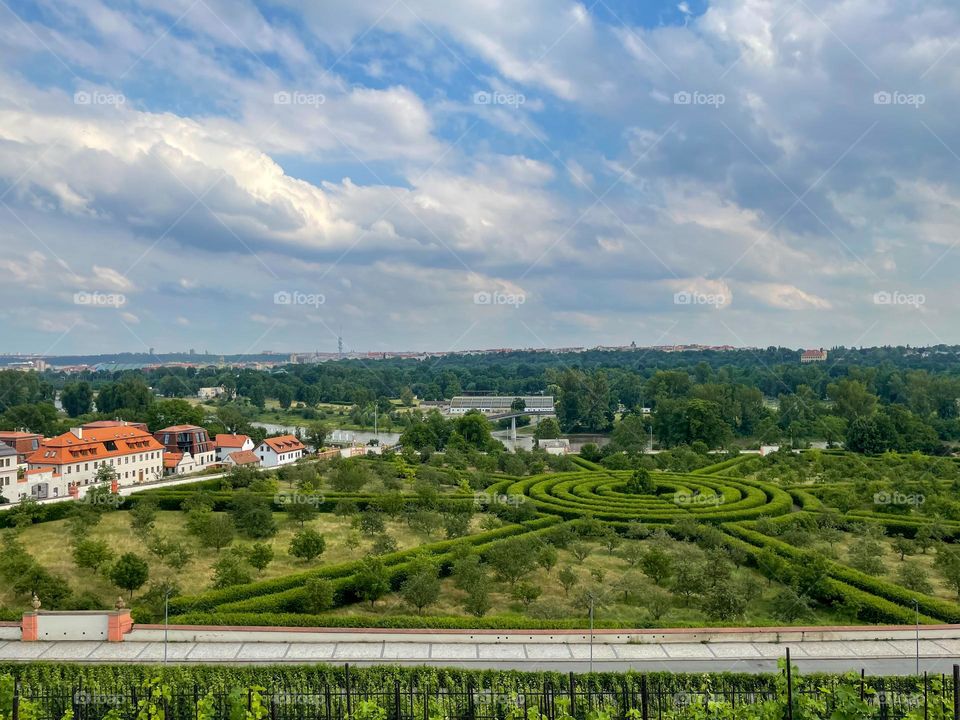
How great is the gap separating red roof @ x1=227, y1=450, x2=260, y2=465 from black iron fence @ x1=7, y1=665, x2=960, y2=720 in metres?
36.2

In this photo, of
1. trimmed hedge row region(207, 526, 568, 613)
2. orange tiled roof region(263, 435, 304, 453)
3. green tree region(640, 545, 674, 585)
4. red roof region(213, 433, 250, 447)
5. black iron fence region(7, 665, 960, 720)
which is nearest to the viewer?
black iron fence region(7, 665, 960, 720)

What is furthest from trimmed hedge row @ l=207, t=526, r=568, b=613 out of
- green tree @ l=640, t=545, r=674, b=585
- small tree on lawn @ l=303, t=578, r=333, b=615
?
green tree @ l=640, t=545, r=674, b=585

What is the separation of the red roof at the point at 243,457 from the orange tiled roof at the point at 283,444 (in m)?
1.34

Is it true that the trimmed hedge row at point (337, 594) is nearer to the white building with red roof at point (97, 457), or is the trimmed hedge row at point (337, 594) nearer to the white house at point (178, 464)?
the white building with red roof at point (97, 457)

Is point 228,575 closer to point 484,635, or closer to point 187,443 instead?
point 484,635

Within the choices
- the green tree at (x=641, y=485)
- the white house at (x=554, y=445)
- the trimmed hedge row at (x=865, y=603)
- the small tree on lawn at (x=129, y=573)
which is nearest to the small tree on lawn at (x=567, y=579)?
the trimmed hedge row at (x=865, y=603)

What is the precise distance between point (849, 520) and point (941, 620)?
38.9 ft

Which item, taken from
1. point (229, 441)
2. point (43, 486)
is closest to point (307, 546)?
point (43, 486)

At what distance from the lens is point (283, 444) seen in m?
54.4

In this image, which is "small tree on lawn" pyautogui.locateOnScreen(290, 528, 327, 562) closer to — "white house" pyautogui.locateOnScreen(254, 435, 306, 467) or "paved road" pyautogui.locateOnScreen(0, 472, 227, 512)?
"paved road" pyautogui.locateOnScreen(0, 472, 227, 512)

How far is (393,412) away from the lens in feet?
307

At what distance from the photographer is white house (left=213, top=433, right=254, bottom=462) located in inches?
2114

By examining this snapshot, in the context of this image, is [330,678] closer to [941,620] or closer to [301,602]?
[301,602]

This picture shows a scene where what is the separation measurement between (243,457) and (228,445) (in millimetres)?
2485
